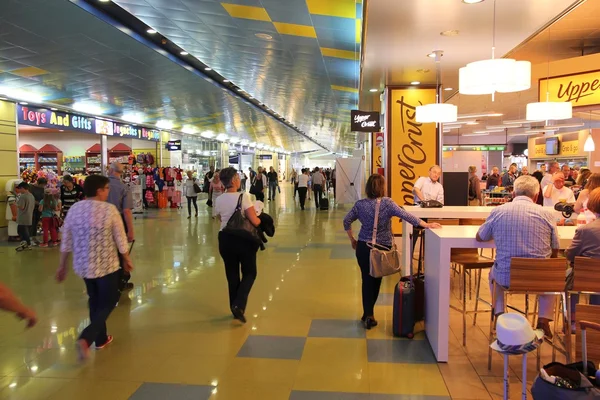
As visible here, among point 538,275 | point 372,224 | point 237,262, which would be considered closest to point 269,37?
point 237,262

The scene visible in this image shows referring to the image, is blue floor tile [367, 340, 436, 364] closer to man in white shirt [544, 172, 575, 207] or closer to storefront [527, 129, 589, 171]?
man in white shirt [544, 172, 575, 207]

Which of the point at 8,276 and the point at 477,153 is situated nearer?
the point at 8,276

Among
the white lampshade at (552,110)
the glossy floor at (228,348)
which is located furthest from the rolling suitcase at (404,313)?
the white lampshade at (552,110)

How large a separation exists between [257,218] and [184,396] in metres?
1.90

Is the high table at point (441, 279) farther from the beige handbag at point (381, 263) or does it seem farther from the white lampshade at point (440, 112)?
the white lampshade at point (440, 112)

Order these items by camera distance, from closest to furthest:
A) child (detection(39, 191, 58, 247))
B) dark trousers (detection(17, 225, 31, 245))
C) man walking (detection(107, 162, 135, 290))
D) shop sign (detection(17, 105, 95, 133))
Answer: man walking (detection(107, 162, 135, 290))
dark trousers (detection(17, 225, 31, 245))
child (detection(39, 191, 58, 247))
shop sign (detection(17, 105, 95, 133))

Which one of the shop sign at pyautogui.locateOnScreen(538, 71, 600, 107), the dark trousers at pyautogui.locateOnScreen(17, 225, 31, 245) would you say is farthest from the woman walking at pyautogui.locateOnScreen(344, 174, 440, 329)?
the dark trousers at pyautogui.locateOnScreen(17, 225, 31, 245)

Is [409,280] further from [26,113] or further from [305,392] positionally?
[26,113]

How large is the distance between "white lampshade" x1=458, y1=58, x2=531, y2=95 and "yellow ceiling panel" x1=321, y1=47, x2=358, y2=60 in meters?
4.02

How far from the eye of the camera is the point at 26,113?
41.6 ft

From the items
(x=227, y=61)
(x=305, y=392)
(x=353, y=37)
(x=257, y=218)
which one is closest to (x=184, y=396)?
(x=305, y=392)

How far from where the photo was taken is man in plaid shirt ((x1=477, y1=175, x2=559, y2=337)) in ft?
11.9

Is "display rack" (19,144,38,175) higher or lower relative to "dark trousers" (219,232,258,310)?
higher

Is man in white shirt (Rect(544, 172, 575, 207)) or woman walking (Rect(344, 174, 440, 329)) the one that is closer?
woman walking (Rect(344, 174, 440, 329))
